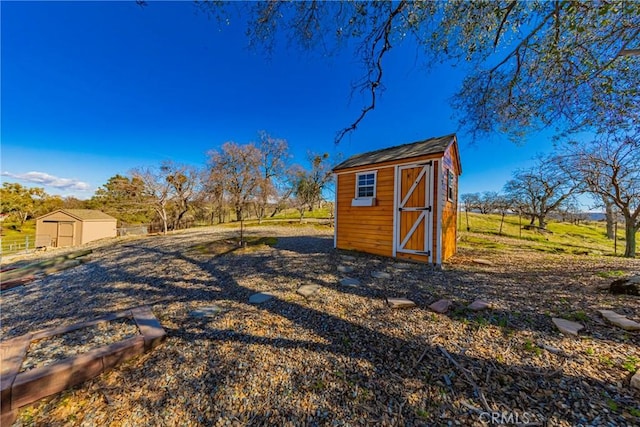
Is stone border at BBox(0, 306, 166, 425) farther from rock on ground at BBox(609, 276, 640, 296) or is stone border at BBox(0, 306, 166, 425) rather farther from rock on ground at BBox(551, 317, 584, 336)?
rock on ground at BBox(609, 276, 640, 296)

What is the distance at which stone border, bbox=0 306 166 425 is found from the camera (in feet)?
4.91

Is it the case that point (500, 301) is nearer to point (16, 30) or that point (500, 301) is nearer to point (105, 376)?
point (105, 376)

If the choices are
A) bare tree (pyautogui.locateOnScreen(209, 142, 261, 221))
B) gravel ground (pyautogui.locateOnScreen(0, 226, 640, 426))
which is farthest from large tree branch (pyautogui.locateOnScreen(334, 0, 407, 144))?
bare tree (pyautogui.locateOnScreen(209, 142, 261, 221))

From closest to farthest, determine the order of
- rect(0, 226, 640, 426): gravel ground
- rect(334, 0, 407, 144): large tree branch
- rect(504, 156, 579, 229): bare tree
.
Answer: rect(0, 226, 640, 426): gravel ground → rect(334, 0, 407, 144): large tree branch → rect(504, 156, 579, 229): bare tree

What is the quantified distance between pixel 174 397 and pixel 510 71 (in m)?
6.65

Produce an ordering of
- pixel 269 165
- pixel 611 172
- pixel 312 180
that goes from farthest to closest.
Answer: pixel 312 180
pixel 269 165
pixel 611 172

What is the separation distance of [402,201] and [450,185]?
1714 millimetres

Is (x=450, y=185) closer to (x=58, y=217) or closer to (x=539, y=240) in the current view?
(x=539, y=240)

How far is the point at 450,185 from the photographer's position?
6035 mm

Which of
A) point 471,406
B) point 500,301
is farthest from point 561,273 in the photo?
point 471,406

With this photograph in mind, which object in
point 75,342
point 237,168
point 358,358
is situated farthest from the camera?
point 237,168

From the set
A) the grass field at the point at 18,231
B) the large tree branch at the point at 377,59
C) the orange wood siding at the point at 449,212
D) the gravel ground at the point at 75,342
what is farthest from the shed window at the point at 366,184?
the grass field at the point at 18,231

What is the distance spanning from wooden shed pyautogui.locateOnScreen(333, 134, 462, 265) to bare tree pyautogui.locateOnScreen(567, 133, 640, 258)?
4.65m

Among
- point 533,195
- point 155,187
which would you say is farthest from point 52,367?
point 533,195
